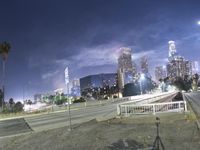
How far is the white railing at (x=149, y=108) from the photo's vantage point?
26.2m

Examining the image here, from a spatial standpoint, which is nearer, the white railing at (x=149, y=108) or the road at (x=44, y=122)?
the road at (x=44, y=122)

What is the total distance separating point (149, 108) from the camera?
26.8 meters

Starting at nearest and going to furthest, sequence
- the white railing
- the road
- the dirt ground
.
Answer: the dirt ground
the road
the white railing

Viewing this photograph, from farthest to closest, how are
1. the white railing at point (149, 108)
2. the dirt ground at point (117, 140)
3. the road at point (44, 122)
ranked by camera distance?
the white railing at point (149, 108)
the road at point (44, 122)
the dirt ground at point (117, 140)

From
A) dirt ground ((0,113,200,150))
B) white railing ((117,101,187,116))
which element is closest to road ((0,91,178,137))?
white railing ((117,101,187,116))

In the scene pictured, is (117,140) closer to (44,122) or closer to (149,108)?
(149,108)

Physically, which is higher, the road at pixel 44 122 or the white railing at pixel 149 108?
the white railing at pixel 149 108

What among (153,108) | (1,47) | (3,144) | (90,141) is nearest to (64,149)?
(90,141)

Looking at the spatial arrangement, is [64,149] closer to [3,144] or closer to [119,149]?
[119,149]

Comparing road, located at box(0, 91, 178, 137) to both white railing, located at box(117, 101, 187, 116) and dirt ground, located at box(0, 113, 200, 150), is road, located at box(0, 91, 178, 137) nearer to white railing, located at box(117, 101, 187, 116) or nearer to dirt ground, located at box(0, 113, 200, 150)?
white railing, located at box(117, 101, 187, 116)

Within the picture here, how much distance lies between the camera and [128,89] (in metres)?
154

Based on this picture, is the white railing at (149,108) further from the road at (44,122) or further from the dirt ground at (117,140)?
the dirt ground at (117,140)

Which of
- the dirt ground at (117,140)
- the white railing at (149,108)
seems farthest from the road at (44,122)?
the dirt ground at (117,140)

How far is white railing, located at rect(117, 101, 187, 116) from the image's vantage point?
26.2 m
